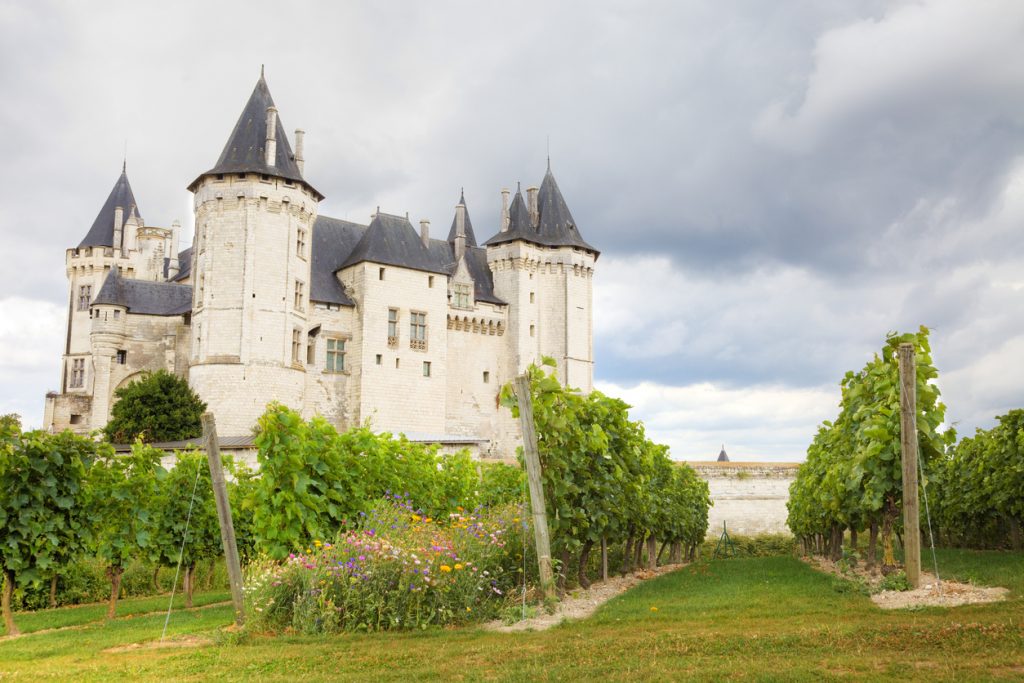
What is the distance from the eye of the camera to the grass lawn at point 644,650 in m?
6.07

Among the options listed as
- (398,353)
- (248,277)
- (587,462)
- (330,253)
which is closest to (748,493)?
(398,353)

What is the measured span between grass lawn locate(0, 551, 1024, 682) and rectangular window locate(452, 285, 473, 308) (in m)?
33.2

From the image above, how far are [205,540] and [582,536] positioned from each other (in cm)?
669

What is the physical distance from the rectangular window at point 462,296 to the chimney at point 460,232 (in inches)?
77.8

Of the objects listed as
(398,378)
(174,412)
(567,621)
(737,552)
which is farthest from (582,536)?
(398,378)

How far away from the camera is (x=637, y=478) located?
13836mm

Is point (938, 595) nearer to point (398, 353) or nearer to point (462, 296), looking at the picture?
point (398, 353)

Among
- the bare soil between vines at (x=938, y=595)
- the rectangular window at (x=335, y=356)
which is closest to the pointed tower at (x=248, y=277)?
the rectangular window at (x=335, y=356)

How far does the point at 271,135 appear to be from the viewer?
35000 millimetres

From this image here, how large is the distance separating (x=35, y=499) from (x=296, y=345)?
25136 millimetres

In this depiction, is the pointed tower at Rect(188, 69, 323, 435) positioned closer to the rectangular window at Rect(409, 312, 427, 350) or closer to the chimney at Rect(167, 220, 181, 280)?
the rectangular window at Rect(409, 312, 427, 350)

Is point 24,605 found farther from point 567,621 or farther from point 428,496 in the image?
point 567,621

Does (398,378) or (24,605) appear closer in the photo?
(24,605)

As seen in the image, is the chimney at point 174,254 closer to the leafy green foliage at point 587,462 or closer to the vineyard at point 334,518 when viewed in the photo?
the vineyard at point 334,518
